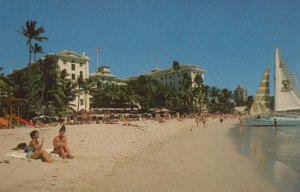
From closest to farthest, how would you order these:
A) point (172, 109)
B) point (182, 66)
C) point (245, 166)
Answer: point (245, 166) < point (172, 109) < point (182, 66)

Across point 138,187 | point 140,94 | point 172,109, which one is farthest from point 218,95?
point 138,187

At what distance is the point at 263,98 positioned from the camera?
44.2m

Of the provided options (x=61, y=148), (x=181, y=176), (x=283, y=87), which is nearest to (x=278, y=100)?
(x=283, y=87)

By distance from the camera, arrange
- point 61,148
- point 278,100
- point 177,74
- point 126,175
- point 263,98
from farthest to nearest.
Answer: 1. point 177,74
2. point 263,98
3. point 278,100
4. point 61,148
5. point 126,175

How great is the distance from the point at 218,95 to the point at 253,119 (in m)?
91.2

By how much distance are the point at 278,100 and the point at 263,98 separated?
211 inches

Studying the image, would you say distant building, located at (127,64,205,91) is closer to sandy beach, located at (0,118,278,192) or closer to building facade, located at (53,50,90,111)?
building facade, located at (53,50,90,111)

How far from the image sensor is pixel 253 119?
45.1 meters

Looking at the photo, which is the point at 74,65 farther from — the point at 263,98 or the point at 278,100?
the point at 278,100

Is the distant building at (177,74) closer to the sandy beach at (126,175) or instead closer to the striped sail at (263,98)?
the striped sail at (263,98)

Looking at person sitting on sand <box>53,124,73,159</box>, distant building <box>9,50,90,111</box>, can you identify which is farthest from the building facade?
person sitting on sand <box>53,124,73,159</box>

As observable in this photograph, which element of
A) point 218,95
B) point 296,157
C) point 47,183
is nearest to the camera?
point 47,183

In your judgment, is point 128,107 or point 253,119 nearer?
point 253,119

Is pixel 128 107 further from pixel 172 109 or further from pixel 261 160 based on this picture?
pixel 261 160
